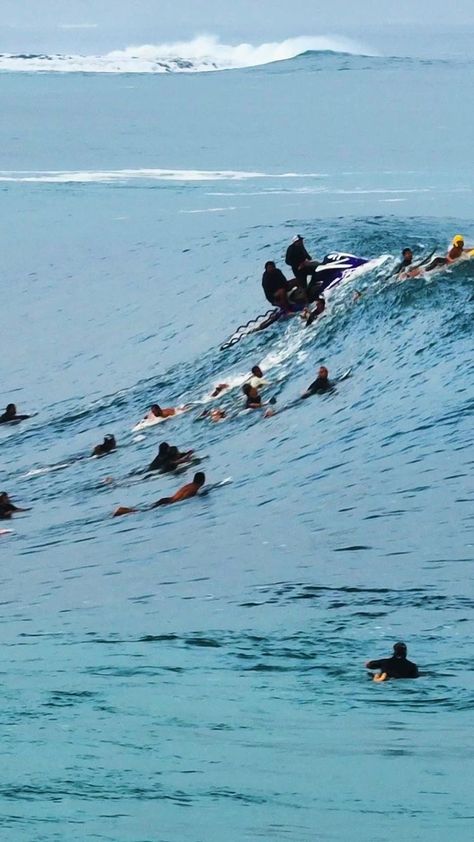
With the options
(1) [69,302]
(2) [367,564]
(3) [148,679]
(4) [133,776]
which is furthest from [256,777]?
(1) [69,302]

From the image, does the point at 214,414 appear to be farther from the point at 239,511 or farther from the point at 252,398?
the point at 239,511

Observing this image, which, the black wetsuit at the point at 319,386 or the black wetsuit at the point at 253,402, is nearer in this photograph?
the black wetsuit at the point at 319,386

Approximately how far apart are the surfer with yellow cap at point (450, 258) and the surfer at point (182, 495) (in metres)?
9.26

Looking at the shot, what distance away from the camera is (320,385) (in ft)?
74.7

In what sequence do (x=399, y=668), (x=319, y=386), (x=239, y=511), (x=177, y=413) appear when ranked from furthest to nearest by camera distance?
(x=177, y=413) → (x=319, y=386) → (x=239, y=511) → (x=399, y=668)

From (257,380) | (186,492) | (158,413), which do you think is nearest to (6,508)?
(186,492)

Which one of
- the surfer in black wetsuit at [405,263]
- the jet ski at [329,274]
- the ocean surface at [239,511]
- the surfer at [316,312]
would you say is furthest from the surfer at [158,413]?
the surfer in black wetsuit at [405,263]

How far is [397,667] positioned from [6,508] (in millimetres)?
9806

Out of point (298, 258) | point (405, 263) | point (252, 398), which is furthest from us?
point (405, 263)

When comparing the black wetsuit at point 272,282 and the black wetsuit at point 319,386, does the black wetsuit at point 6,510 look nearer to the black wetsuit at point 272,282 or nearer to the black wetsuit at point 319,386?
the black wetsuit at point 319,386

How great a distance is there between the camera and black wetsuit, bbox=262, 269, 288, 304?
27.3m

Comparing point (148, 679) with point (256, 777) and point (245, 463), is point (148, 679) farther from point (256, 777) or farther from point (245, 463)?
point (245, 463)

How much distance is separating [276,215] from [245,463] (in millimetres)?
17672

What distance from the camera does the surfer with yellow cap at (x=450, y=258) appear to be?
2708cm
